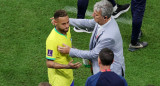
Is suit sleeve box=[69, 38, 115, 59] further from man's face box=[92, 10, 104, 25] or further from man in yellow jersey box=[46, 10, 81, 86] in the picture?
man's face box=[92, 10, 104, 25]

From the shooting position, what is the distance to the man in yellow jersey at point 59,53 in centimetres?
430

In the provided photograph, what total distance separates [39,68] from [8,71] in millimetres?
615

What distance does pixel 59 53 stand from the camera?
440cm

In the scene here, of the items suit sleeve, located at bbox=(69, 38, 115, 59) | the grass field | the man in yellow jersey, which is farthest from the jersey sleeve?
the grass field

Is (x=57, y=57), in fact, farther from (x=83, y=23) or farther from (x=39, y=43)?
(x=39, y=43)

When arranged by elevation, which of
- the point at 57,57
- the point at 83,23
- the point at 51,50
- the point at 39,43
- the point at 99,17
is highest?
the point at 99,17

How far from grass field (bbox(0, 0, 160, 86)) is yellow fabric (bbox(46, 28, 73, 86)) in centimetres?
123

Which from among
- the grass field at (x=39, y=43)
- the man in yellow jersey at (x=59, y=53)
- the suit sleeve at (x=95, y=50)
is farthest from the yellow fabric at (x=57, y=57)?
the grass field at (x=39, y=43)

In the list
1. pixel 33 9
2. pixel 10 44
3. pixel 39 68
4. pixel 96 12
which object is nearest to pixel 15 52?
pixel 10 44

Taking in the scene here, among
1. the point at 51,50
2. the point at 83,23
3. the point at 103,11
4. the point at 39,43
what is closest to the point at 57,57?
the point at 51,50

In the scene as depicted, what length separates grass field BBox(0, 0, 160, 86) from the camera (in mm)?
5957

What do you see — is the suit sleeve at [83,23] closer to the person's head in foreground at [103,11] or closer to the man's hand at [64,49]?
the person's head in foreground at [103,11]

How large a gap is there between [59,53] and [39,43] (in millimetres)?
2448

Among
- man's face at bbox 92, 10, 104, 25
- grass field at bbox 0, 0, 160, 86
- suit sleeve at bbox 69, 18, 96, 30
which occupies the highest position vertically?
man's face at bbox 92, 10, 104, 25
